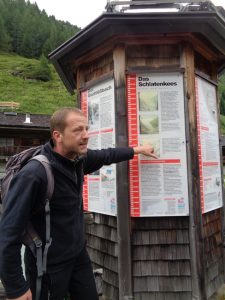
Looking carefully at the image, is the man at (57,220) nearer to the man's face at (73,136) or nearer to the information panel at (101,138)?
the man's face at (73,136)

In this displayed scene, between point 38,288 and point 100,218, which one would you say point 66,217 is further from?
point 100,218

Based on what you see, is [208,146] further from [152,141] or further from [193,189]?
[152,141]

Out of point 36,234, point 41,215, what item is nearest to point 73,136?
point 41,215

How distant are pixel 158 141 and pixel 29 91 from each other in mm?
74677

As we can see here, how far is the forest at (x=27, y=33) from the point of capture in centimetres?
10838

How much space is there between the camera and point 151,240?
14.1 ft

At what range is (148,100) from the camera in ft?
14.3

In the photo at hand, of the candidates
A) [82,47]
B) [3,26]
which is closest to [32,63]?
[3,26]

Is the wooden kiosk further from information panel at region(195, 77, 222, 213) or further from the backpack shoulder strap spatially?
the backpack shoulder strap

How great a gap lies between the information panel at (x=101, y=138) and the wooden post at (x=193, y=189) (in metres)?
0.97

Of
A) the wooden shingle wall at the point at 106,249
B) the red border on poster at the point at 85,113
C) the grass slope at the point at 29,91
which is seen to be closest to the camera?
the wooden shingle wall at the point at 106,249

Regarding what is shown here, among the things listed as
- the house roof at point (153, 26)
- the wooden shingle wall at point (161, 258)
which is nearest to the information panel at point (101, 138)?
the wooden shingle wall at point (161, 258)

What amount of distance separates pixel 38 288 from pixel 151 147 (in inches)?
84.8

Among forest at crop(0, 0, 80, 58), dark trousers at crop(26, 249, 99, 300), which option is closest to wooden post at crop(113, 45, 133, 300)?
dark trousers at crop(26, 249, 99, 300)
